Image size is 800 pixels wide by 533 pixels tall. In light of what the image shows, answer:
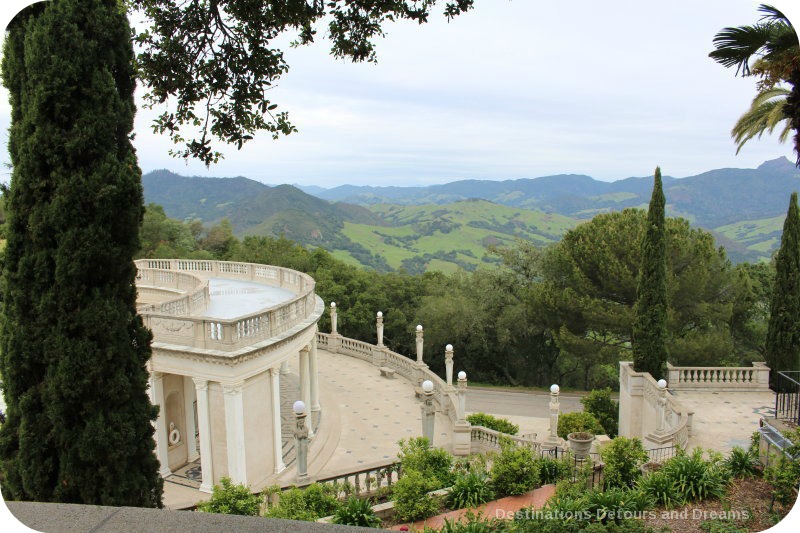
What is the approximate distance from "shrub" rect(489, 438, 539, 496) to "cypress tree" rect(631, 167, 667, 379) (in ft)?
45.6

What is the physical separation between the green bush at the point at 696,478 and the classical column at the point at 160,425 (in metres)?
12.9

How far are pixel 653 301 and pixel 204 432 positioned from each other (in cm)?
1737

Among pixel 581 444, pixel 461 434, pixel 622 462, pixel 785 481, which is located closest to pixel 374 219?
pixel 461 434

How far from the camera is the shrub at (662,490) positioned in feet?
25.3

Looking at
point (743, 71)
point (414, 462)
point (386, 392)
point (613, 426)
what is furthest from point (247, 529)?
point (613, 426)

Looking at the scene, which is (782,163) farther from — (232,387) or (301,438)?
(232,387)

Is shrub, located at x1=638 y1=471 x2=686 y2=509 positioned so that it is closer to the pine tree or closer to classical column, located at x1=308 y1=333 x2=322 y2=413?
classical column, located at x1=308 y1=333 x2=322 y2=413

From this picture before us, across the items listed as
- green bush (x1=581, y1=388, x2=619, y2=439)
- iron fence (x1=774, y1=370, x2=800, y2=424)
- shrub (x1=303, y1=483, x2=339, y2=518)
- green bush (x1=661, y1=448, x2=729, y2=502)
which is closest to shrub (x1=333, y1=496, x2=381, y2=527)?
shrub (x1=303, y1=483, x2=339, y2=518)

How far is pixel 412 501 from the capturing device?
835 centimetres

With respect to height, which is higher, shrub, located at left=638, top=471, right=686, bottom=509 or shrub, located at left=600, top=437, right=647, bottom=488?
shrub, located at left=638, top=471, right=686, bottom=509

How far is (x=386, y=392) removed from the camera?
24.4 metres

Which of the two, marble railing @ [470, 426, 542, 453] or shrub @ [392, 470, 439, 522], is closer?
shrub @ [392, 470, 439, 522]

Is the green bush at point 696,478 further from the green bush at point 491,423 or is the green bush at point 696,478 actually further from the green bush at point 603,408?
the green bush at point 603,408

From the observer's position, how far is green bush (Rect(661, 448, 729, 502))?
7.91 m
